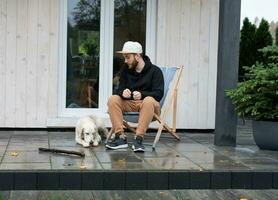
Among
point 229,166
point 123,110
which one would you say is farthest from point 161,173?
point 123,110

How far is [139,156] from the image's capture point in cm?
562

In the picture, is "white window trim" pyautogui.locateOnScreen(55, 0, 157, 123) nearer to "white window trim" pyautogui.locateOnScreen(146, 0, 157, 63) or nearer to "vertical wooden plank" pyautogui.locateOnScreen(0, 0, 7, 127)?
"white window trim" pyautogui.locateOnScreen(146, 0, 157, 63)

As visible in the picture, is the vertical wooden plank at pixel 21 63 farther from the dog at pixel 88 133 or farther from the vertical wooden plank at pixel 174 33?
the vertical wooden plank at pixel 174 33

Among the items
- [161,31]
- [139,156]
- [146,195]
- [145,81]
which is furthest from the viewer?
[161,31]

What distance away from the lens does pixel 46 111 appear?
7.68m

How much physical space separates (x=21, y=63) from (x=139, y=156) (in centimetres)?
276

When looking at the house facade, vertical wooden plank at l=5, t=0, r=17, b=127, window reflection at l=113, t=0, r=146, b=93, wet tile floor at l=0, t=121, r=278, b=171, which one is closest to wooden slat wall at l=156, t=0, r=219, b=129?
the house facade

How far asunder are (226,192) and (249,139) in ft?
8.46

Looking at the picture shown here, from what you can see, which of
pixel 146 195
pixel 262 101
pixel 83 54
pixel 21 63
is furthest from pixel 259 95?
pixel 21 63

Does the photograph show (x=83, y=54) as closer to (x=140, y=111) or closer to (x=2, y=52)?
(x=2, y=52)

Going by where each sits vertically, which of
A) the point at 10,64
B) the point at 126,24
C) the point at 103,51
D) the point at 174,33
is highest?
the point at 126,24

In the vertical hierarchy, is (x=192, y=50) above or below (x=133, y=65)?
above

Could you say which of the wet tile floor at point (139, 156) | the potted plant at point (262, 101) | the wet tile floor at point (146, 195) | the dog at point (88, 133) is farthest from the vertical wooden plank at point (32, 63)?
the wet tile floor at point (146, 195)

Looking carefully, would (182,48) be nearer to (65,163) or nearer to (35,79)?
(35,79)
